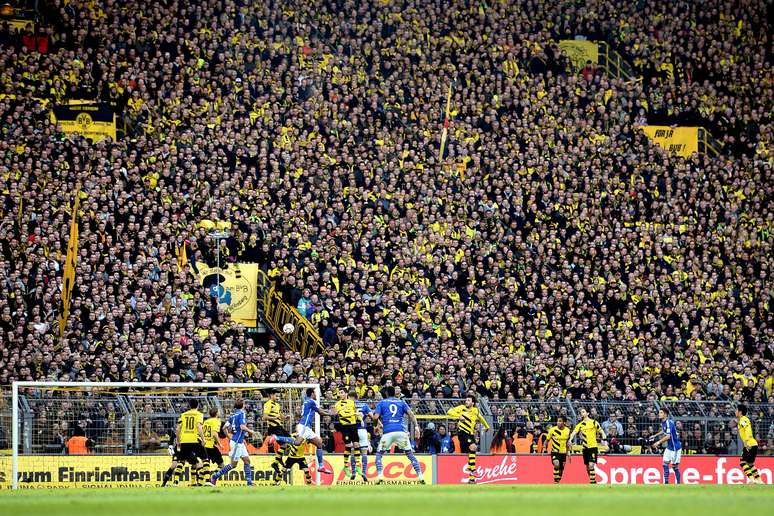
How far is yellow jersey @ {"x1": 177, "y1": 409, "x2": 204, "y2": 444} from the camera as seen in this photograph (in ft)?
80.4

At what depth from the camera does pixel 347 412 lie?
27.0 m

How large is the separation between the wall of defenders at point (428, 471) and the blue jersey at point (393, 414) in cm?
274

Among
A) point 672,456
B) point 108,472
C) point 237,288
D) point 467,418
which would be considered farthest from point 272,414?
point 237,288

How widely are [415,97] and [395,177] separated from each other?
4480 millimetres

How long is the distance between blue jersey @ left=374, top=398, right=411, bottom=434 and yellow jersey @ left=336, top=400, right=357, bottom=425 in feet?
3.12

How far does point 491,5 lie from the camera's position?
46.4 m

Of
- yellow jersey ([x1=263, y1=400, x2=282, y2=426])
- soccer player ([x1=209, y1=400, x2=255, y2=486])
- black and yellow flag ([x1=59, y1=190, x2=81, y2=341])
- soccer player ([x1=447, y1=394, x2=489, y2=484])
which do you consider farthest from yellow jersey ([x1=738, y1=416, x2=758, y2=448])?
black and yellow flag ([x1=59, y1=190, x2=81, y2=341])

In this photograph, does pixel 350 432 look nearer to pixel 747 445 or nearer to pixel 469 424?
pixel 469 424

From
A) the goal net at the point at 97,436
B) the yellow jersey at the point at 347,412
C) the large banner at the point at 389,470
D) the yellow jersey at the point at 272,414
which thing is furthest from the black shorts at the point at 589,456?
the yellow jersey at the point at 272,414

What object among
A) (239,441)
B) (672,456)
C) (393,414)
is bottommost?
(672,456)

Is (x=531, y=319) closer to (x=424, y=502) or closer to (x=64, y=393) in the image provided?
(x=64, y=393)

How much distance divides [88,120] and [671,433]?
2027 cm

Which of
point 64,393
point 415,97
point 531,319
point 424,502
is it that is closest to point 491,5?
point 415,97

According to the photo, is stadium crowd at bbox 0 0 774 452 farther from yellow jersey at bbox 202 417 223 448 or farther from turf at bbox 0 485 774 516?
turf at bbox 0 485 774 516
